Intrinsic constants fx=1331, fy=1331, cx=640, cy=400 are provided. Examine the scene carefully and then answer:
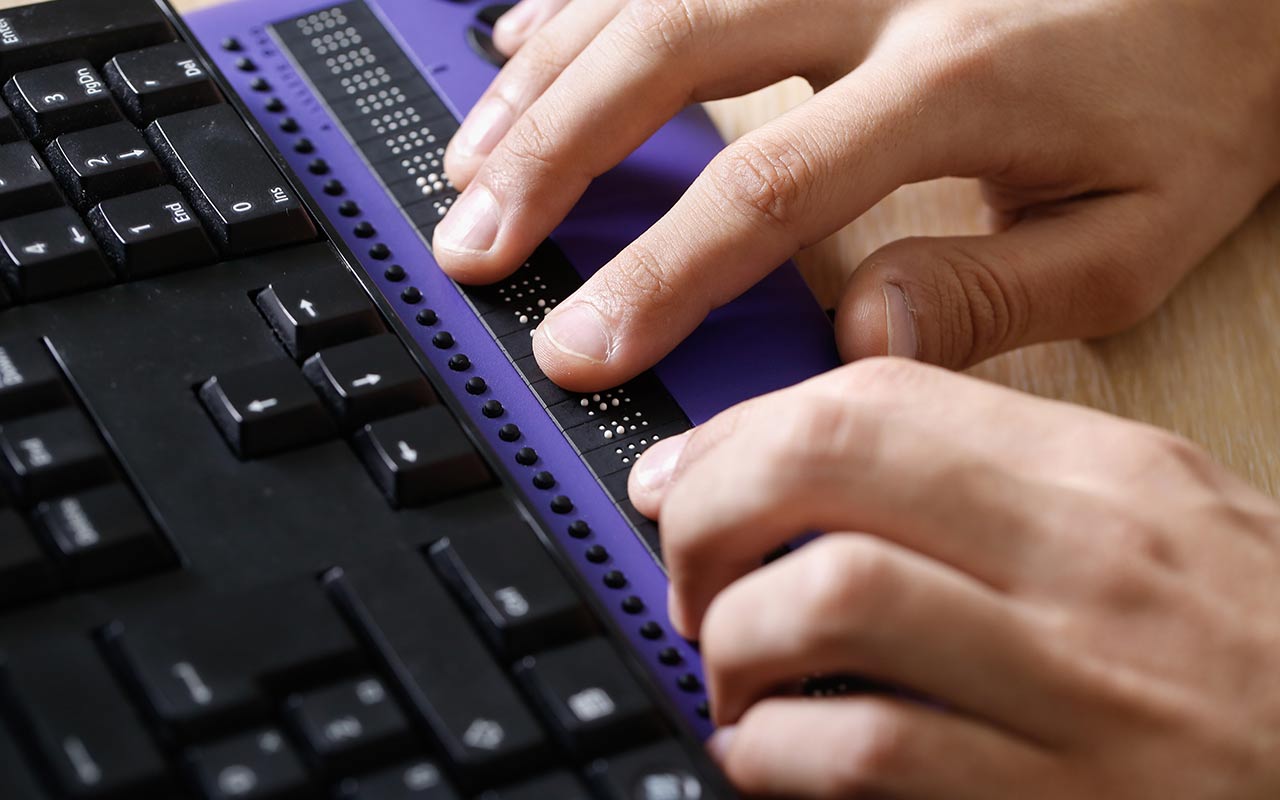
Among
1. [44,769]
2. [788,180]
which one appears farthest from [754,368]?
[44,769]

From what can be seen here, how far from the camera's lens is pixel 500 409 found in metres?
0.51

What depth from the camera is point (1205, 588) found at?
444 mm

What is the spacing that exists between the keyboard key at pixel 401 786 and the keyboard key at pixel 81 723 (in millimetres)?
49

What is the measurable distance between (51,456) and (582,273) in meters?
0.25

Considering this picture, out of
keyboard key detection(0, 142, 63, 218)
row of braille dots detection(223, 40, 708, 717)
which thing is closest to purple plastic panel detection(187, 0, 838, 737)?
row of braille dots detection(223, 40, 708, 717)

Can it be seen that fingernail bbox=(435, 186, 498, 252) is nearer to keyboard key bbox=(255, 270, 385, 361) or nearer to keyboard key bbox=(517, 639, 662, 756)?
keyboard key bbox=(255, 270, 385, 361)

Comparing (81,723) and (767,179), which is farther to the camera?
(767,179)

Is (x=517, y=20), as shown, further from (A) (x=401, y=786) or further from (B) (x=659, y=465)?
(A) (x=401, y=786)

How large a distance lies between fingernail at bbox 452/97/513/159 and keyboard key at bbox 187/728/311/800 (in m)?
0.33

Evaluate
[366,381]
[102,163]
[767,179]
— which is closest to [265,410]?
[366,381]

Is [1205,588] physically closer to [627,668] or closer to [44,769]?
[627,668]

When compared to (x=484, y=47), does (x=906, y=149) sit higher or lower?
lower

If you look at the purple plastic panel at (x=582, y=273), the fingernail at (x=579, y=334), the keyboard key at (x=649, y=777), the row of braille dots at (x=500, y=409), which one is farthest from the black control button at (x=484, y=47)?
the keyboard key at (x=649, y=777)

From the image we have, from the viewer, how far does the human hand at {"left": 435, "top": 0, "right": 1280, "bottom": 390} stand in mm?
575
